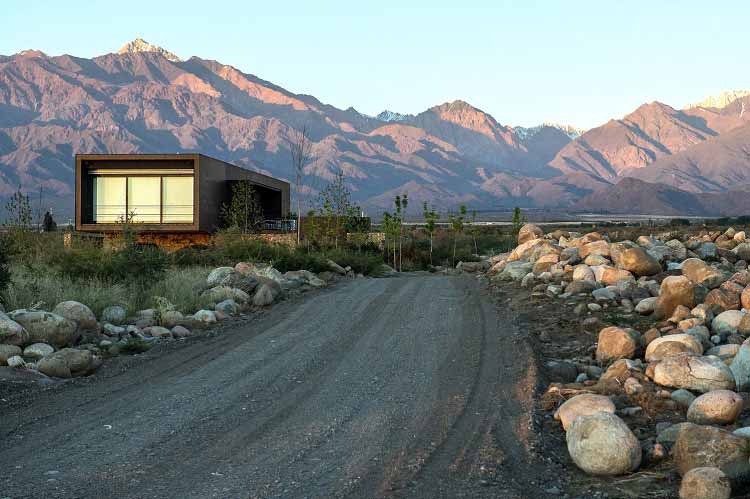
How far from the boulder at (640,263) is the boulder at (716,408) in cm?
887

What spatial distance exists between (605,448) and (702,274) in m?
8.86

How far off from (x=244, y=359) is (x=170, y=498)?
4.86 meters

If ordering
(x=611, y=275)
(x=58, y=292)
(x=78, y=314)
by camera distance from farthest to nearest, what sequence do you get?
(x=611, y=275) < (x=58, y=292) < (x=78, y=314)

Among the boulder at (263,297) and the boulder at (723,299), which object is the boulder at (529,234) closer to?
the boulder at (263,297)

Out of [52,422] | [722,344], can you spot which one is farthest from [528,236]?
[52,422]

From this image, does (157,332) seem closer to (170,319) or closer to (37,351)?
(170,319)

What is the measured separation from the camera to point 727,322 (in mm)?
10781

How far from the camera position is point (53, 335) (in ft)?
35.3

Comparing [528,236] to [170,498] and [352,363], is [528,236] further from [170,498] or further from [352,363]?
[170,498]

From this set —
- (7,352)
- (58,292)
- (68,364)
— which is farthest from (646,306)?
(58,292)

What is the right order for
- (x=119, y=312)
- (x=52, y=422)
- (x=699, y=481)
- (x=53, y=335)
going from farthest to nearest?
1. (x=119, y=312)
2. (x=53, y=335)
3. (x=52, y=422)
4. (x=699, y=481)

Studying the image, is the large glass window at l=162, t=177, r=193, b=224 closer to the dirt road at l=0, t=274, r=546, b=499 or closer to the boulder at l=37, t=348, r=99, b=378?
the dirt road at l=0, t=274, r=546, b=499

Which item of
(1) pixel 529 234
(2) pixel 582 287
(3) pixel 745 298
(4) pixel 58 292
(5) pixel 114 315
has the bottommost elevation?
(5) pixel 114 315

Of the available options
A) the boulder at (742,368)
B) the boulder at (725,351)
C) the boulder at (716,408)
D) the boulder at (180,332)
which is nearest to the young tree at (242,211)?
the boulder at (180,332)
